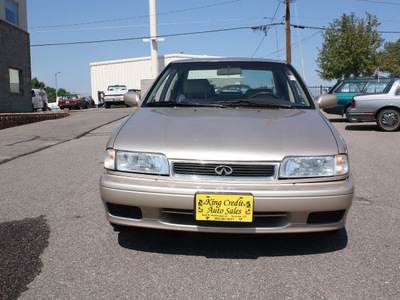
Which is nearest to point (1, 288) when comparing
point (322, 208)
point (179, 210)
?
point (179, 210)

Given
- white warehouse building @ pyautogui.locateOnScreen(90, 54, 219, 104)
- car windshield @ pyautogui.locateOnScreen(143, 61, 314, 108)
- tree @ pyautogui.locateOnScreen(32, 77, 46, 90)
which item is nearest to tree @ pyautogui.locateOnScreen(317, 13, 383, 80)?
white warehouse building @ pyautogui.locateOnScreen(90, 54, 219, 104)

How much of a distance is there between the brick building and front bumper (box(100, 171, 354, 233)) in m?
18.2

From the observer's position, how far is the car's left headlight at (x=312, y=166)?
2.73 metres

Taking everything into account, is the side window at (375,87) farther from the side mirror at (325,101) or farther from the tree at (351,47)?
the tree at (351,47)

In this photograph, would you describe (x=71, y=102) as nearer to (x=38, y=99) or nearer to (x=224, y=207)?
(x=38, y=99)

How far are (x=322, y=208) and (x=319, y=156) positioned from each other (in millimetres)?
347

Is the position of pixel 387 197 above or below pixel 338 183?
below

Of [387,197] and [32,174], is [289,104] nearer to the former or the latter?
[387,197]

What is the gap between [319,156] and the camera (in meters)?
2.79

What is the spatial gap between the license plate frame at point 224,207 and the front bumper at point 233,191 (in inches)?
1.3

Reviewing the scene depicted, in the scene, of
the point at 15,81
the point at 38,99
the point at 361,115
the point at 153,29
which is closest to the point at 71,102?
the point at 38,99

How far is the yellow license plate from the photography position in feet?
8.60

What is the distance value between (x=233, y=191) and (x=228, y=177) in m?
0.11

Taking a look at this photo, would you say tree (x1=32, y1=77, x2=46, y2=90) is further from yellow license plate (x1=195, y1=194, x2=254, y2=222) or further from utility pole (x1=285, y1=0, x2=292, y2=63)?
yellow license plate (x1=195, y1=194, x2=254, y2=222)
